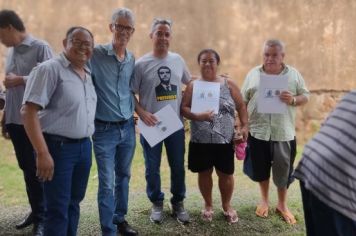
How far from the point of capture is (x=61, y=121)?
3070 millimetres

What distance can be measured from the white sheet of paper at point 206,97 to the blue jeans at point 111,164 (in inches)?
23.7

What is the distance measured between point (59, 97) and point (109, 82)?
2.50ft

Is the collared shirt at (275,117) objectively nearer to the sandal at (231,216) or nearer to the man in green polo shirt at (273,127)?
the man in green polo shirt at (273,127)

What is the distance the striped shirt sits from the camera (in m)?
2.25

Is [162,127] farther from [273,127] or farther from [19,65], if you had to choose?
[19,65]

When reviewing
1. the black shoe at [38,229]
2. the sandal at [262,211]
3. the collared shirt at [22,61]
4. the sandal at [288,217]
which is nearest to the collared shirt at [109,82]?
the collared shirt at [22,61]

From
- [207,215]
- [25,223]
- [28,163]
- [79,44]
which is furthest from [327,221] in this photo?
[25,223]

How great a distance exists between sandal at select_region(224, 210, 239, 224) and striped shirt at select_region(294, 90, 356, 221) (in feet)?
7.06

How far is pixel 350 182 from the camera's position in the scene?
2270mm

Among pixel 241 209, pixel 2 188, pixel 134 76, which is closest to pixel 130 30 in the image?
pixel 134 76

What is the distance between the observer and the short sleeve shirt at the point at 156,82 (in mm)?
4039

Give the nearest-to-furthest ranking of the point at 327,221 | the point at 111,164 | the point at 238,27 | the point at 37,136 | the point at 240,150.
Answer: the point at 327,221 < the point at 37,136 < the point at 111,164 < the point at 240,150 < the point at 238,27

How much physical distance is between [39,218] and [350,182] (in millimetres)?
2702

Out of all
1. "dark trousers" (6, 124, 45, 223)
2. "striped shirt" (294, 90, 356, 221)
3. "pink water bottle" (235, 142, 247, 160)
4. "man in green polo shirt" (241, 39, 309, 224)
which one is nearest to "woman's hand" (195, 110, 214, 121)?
"pink water bottle" (235, 142, 247, 160)
